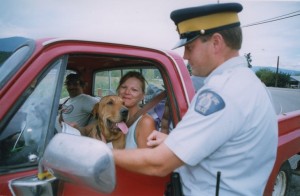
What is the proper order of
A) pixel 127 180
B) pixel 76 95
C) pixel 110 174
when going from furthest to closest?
1. pixel 76 95
2. pixel 127 180
3. pixel 110 174

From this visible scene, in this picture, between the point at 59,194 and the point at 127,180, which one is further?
the point at 127,180

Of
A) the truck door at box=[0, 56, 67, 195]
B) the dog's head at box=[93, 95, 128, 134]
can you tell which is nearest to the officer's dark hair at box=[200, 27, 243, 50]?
the truck door at box=[0, 56, 67, 195]

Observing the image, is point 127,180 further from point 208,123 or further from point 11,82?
point 11,82

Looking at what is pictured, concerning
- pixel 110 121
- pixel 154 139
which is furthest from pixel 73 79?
pixel 154 139

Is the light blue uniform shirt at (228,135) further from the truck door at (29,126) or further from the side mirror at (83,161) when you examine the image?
the truck door at (29,126)

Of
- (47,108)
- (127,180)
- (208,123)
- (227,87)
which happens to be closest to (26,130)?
(47,108)

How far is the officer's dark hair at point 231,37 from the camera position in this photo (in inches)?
68.9

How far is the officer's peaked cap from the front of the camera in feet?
5.71

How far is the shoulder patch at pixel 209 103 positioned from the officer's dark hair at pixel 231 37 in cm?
35

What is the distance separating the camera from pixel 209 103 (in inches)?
60.2

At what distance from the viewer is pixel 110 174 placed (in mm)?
1122

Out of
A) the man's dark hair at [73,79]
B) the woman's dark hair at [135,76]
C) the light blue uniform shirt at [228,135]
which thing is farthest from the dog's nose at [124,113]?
the light blue uniform shirt at [228,135]

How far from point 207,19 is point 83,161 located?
108cm

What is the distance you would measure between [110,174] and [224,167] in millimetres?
781
